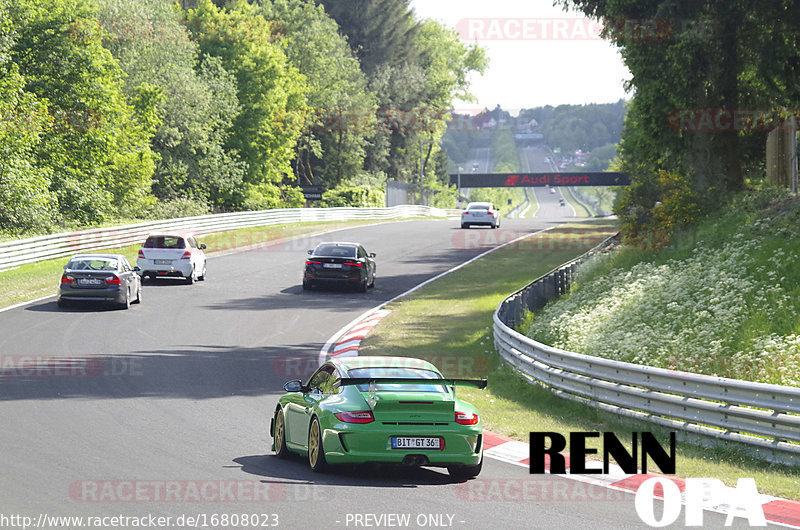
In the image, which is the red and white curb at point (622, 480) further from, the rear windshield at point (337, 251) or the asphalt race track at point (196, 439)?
the rear windshield at point (337, 251)

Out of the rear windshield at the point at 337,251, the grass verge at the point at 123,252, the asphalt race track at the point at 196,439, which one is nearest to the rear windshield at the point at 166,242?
the grass verge at the point at 123,252

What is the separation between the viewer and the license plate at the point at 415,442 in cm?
988

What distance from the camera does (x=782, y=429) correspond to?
11.5 meters

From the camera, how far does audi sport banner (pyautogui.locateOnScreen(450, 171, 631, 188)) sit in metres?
125

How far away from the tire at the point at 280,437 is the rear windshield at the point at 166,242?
838 inches

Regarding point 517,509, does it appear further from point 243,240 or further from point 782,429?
point 243,240

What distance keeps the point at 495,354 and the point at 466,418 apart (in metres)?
10.9

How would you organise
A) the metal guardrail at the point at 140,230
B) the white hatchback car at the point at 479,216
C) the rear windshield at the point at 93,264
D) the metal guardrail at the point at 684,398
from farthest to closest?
the white hatchback car at the point at 479,216 < the metal guardrail at the point at 140,230 < the rear windshield at the point at 93,264 < the metal guardrail at the point at 684,398

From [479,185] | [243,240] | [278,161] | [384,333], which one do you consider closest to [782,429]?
[384,333]

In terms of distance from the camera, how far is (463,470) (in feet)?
33.8

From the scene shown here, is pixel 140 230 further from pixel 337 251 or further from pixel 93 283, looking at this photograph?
pixel 93 283

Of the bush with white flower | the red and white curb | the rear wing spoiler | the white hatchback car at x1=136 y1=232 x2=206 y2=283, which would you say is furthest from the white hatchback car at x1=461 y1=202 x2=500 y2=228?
the rear wing spoiler

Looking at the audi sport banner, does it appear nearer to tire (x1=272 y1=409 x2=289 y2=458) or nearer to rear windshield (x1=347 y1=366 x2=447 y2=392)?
tire (x1=272 y1=409 x2=289 y2=458)

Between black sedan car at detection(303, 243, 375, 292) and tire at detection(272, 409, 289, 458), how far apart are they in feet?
64.1
